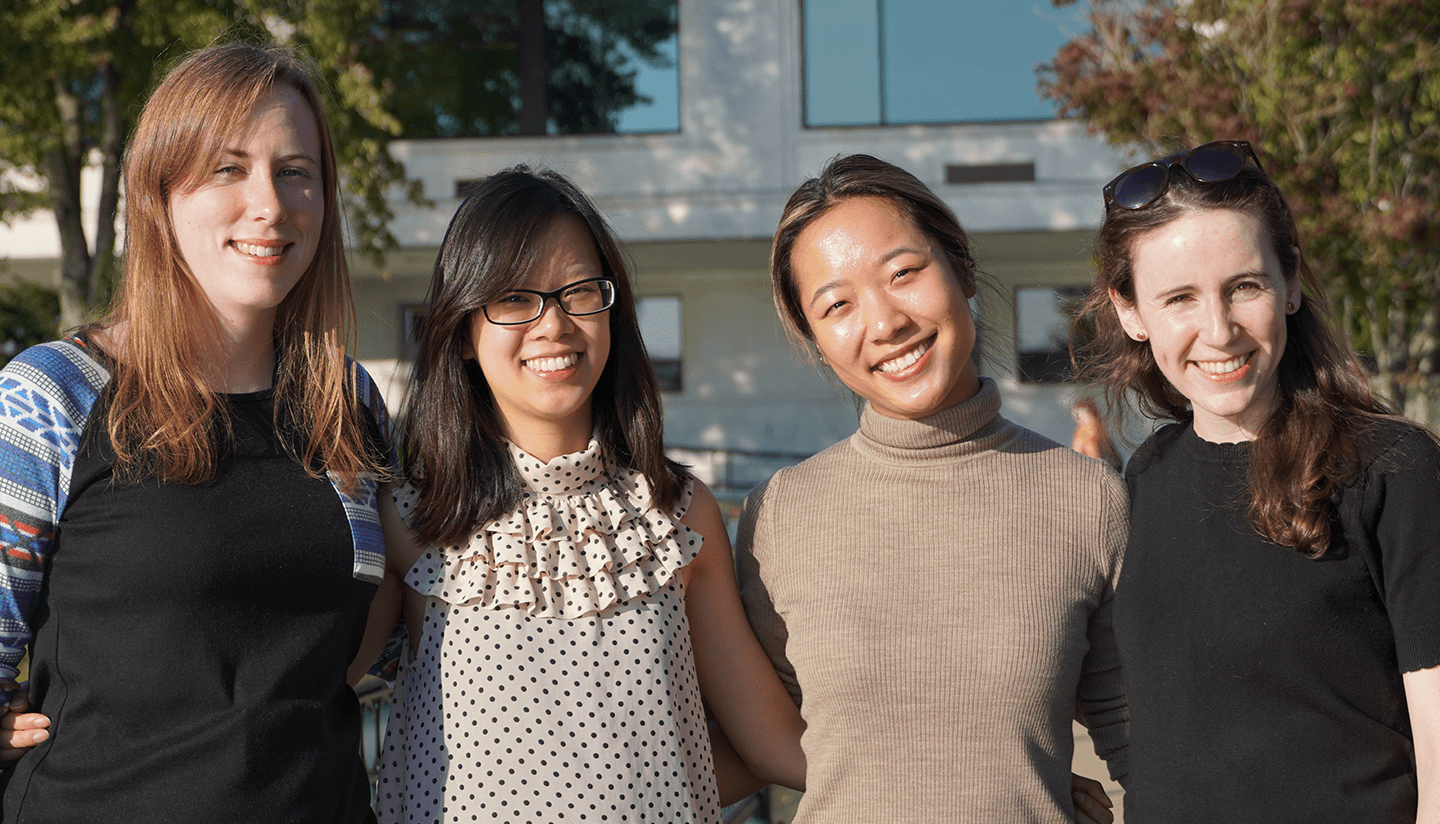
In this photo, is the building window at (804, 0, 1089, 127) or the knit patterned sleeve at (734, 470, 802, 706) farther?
the building window at (804, 0, 1089, 127)

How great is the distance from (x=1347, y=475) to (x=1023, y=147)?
51.2 feet

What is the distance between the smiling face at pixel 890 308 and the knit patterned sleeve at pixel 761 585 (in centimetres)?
39

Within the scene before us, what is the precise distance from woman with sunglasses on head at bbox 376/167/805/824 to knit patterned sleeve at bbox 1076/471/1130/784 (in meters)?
0.67

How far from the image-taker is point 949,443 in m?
2.57

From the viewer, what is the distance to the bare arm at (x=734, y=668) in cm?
268

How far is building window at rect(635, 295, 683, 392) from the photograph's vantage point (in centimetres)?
1833

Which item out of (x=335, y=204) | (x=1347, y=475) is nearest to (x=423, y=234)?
(x=335, y=204)

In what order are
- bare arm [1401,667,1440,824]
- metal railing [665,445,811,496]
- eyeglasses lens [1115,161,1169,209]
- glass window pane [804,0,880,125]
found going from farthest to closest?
metal railing [665,445,811,496]
glass window pane [804,0,880,125]
eyeglasses lens [1115,161,1169,209]
bare arm [1401,667,1440,824]

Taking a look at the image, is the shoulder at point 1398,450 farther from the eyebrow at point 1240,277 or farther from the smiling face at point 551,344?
the smiling face at point 551,344

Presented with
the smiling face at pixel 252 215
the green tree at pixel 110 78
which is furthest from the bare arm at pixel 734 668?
the green tree at pixel 110 78

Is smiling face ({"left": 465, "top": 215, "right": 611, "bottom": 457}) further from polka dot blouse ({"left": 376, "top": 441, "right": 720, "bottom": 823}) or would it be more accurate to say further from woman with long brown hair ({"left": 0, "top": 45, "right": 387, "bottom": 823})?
woman with long brown hair ({"left": 0, "top": 45, "right": 387, "bottom": 823})

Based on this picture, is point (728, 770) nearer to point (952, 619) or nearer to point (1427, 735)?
point (952, 619)

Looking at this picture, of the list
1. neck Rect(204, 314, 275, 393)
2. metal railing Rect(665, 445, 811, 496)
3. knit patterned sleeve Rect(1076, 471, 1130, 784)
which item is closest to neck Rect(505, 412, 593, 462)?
neck Rect(204, 314, 275, 393)

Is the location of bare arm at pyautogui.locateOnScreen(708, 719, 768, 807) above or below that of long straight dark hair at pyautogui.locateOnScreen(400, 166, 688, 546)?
below
